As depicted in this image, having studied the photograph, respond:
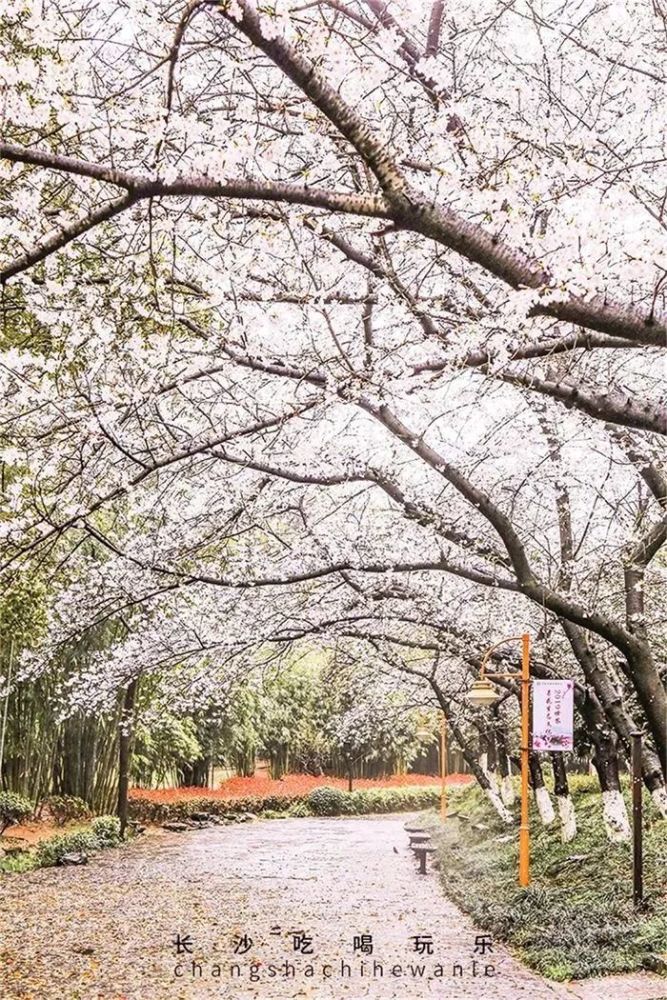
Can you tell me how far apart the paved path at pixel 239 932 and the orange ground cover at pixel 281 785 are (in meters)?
5.42

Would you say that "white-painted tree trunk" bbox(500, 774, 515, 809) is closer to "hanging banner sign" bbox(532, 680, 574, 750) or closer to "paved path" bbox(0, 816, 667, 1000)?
"paved path" bbox(0, 816, 667, 1000)

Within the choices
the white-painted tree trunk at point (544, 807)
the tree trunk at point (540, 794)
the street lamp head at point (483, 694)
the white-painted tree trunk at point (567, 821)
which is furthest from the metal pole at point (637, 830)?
the white-painted tree trunk at point (544, 807)

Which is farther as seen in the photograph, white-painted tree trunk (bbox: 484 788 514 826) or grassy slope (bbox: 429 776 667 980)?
white-painted tree trunk (bbox: 484 788 514 826)

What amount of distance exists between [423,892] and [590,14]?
9640 millimetres

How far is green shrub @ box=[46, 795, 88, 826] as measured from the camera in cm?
1509

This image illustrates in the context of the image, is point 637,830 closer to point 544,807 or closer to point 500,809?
point 544,807

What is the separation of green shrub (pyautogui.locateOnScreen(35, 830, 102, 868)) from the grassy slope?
4.99 m

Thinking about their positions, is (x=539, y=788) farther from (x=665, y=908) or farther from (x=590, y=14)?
(x=590, y=14)

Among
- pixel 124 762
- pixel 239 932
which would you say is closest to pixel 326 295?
pixel 239 932

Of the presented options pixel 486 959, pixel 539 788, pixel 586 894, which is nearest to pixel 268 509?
pixel 486 959

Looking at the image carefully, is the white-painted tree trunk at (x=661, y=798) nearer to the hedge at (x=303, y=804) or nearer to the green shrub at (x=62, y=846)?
the green shrub at (x=62, y=846)

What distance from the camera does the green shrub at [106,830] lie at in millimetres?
14293

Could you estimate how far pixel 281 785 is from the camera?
2494cm

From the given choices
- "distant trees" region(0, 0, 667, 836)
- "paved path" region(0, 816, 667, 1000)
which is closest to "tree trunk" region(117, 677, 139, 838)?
"paved path" region(0, 816, 667, 1000)
